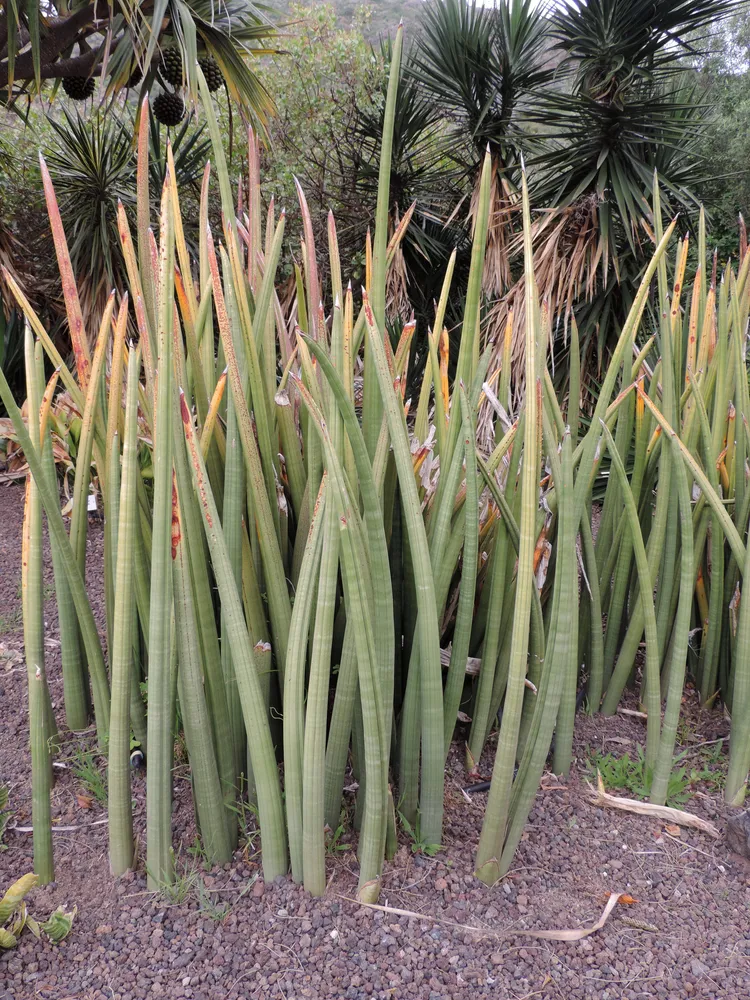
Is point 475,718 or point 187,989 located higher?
point 475,718

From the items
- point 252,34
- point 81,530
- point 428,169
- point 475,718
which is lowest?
point 475,718

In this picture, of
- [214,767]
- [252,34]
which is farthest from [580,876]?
[252,34]

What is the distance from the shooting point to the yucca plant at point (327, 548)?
3.33 ft

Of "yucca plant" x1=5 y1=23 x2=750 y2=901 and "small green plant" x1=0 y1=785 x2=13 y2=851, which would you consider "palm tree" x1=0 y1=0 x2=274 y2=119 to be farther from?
"small green plant" x1=0 y1=785 x2=13 y2=851

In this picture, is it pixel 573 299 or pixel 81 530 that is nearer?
pixel 81 530

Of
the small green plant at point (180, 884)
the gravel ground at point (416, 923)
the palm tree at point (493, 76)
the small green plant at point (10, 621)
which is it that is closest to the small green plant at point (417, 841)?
the gravel ground at point (416, 923)

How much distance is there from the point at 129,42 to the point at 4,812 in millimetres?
4679

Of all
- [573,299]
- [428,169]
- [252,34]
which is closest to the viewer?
[573,299]

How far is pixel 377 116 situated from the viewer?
601 cm

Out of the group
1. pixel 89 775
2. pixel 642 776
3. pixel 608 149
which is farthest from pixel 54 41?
pixel 642 776

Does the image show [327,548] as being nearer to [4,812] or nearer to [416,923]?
[416,923]

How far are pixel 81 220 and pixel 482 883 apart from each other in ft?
18.2

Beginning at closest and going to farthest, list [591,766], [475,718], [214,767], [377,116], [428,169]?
1. [214,767]
2. [475,718]
3. [591,766]
4. [377,116]
5. [428,169]

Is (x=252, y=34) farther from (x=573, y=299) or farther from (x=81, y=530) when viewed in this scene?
(x=81, y=530)
